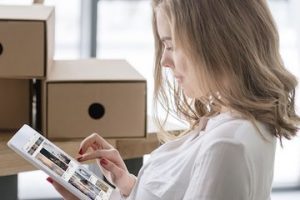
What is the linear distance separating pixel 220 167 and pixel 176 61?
231 mm

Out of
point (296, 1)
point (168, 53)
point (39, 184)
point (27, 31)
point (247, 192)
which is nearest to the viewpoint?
point (247, 192)

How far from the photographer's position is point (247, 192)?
1011 mm

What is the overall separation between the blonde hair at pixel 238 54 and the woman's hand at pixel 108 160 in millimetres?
367

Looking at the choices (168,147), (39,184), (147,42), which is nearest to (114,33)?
(147,42)

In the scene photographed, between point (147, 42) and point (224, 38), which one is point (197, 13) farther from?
point (147, 42)

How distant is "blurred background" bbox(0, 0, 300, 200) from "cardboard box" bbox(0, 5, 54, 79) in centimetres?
147

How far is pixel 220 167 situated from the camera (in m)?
0.99

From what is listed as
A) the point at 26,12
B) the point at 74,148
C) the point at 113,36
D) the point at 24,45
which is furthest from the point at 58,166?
the point at 113,36

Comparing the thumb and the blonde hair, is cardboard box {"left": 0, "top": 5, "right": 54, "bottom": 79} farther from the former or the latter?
the blonde hair

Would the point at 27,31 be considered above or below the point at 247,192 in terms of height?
above

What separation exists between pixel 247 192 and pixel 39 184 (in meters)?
2.28

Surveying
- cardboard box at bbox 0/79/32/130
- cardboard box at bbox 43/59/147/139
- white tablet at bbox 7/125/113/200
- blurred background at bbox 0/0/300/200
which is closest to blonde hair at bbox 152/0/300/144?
white tablet at bbox 7/125/113/200

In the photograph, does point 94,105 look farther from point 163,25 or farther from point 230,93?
point 230,93

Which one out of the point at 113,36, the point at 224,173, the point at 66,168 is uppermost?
the point at 224,173
